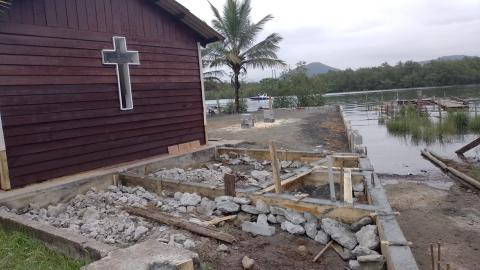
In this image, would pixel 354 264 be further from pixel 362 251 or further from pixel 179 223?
pixel 179 223

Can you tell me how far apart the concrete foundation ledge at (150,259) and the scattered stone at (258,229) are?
2218 mm

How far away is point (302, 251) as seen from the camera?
5.07 m

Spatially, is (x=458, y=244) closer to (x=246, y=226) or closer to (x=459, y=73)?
(x=246, y=226)

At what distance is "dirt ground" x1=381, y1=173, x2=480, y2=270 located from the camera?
20.4ft

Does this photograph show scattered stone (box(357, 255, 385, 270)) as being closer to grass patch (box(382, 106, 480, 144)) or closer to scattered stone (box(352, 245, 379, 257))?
scattered stone (box(352, 245, 379, 257))

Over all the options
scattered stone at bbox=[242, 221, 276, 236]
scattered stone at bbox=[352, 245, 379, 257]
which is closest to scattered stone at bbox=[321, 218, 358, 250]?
scattered stone at bbox=[352, 245, 379, 257]

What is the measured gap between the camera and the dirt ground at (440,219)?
6.23 m

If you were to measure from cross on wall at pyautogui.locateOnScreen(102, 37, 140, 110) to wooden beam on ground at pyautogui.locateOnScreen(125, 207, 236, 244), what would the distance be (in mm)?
3664

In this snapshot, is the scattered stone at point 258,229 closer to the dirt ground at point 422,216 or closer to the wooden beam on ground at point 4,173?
the dirt ground at point 422,216

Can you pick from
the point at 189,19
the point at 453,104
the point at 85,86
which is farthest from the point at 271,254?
the point at 453,104

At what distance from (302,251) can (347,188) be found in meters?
1.85

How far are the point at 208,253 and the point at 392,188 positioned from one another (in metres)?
7.67

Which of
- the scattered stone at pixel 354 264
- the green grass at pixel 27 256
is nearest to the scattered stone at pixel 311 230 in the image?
the scattered stone at pixel 354 264

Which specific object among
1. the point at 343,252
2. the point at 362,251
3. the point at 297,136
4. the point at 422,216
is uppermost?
the point at 297,136
